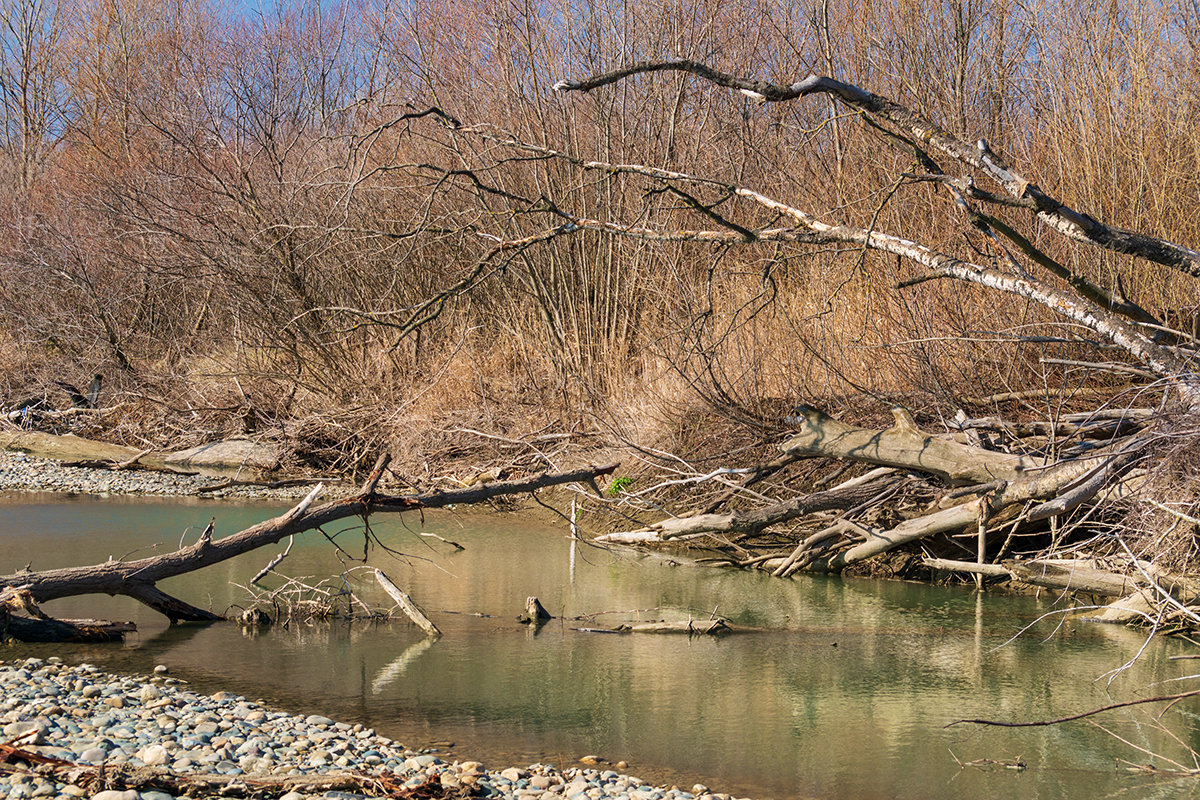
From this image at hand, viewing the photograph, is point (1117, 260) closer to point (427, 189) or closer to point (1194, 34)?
point (1194, 34)

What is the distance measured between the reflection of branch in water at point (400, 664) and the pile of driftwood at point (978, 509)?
289 centimetres

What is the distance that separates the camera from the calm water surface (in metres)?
5.35

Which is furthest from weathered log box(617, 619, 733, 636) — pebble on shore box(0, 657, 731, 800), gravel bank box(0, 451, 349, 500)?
gravel bank box(0, 451, 349, 500)

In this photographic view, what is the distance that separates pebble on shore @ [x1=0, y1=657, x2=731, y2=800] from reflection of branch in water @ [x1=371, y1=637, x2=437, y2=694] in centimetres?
76

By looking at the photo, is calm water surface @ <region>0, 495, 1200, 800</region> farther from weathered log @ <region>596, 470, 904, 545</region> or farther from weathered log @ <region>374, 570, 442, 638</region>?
weathered log @ <region>596, 470, 904, 545</region>

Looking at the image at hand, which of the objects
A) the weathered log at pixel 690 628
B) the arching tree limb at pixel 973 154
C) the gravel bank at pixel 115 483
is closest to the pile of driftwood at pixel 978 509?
the arching tree limb at pixel 973 154

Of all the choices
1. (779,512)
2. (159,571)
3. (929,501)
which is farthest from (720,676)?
(159,571)

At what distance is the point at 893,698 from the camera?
6336 mm

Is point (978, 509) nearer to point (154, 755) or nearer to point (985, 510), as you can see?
point (985, 510)

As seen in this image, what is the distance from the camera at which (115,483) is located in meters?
14.4

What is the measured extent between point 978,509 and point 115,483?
431 inches

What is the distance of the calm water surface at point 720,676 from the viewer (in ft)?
17.5

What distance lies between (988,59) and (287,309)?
31.6 feet

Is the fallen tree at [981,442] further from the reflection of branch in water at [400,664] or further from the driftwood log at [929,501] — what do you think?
the reflection of branch in water at [400,664]
